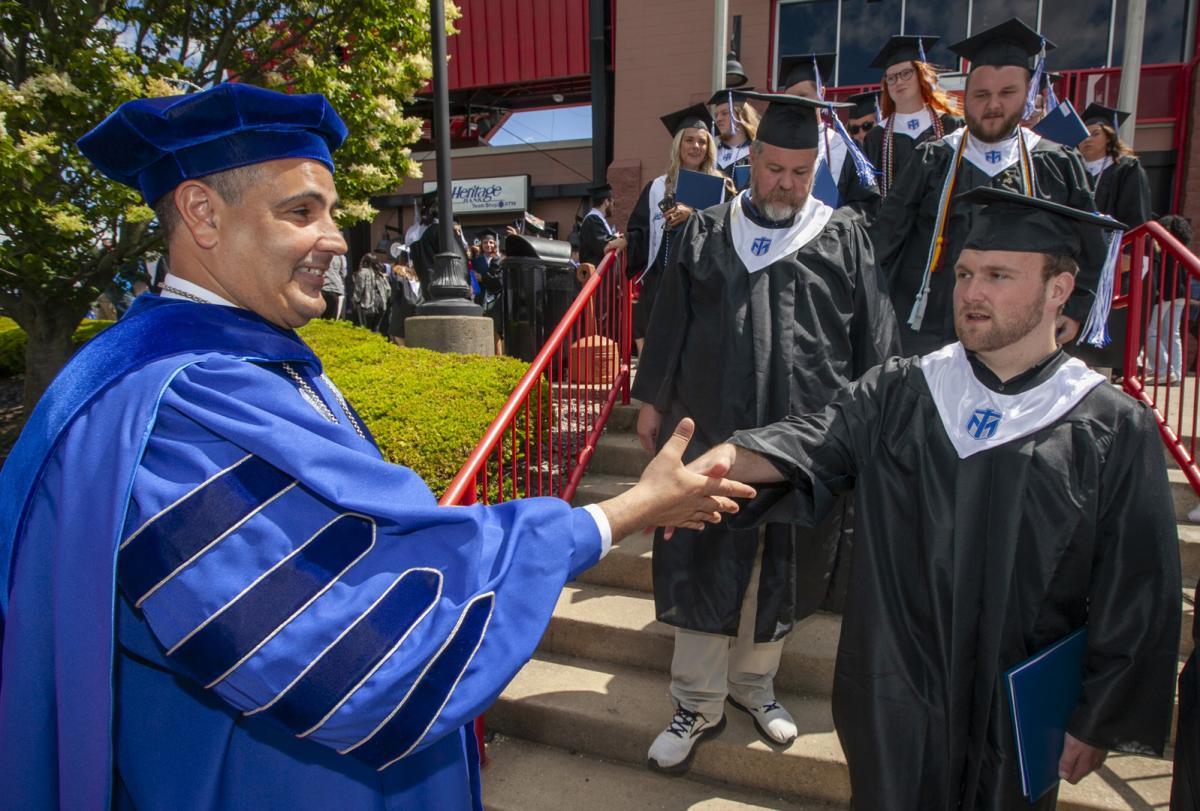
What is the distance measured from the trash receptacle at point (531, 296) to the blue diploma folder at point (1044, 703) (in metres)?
6.07

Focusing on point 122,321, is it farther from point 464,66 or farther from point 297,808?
point 464,66

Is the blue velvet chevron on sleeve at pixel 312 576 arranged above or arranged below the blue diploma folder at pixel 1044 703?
above

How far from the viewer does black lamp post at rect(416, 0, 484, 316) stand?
250 inches

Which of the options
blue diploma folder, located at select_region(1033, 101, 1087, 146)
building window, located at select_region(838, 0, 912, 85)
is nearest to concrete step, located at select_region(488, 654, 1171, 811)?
blue diploma folder, located at select_region(1033, 101, 1087, 146)

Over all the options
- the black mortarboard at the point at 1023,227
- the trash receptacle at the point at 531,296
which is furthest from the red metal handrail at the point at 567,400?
the black mortarboard at the point at 1023,227

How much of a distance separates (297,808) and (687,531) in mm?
1953

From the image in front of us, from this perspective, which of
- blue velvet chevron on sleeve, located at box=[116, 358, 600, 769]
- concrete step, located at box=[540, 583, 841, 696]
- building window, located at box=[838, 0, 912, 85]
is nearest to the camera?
blue velvet chevron on sleeve, located at box=[116, 358, 600, 769]

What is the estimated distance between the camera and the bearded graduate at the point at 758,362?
2891 mm

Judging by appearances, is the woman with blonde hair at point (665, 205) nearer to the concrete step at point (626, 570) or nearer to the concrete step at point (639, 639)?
the concrete step at point (626, 570)

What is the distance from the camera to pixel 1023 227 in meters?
2.00

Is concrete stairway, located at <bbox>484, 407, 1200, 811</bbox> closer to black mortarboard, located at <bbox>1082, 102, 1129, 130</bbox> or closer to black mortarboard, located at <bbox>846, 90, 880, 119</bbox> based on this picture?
black mortarboard, located at <bbox>1082, 102, 1129, 130</bbox>

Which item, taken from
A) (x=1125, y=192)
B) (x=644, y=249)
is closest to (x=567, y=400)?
(x=644, y=249)

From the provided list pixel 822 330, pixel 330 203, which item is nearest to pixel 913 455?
pixel 822 330

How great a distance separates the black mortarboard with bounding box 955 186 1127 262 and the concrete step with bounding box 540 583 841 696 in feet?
6.58
